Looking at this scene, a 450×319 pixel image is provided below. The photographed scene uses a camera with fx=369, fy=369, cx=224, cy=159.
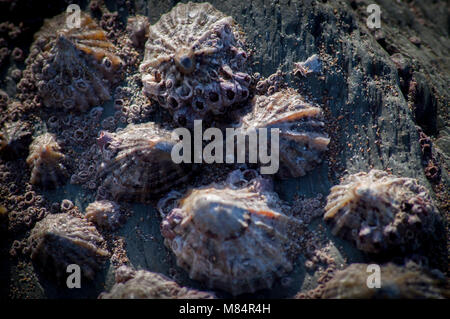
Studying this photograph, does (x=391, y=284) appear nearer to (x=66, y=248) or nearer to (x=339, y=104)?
(x=339, y=104)

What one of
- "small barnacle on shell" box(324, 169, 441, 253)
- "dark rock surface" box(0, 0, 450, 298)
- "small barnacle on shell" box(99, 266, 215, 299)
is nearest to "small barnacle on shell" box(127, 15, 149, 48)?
"dark rock surface" box(0, 0, 450, 298)

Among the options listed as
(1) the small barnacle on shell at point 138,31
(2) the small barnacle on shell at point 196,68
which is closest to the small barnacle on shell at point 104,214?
(2) the small barnacle on shell at point 196,68

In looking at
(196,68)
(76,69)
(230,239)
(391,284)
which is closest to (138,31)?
(76,69)

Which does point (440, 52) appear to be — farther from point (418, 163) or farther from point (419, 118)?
point (418, 163)

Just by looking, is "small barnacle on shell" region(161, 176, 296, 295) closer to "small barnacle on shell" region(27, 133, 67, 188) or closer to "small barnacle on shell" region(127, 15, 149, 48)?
"small barnacle on shell" region(27, 133, 67, 188)

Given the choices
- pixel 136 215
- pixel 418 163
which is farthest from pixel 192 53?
pixel 418 163
